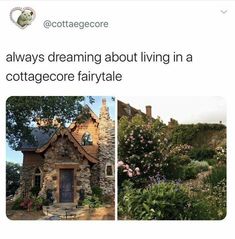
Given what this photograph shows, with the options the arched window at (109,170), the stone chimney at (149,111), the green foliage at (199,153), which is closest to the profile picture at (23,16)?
the stone chimney at (149,111)

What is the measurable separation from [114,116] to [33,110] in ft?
2.77

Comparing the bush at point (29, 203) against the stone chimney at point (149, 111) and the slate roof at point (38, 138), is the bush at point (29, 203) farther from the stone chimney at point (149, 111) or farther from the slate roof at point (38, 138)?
the stone chimney at point (149, 111)

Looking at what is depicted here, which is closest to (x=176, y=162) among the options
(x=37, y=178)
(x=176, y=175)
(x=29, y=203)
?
(x=176, y=175)

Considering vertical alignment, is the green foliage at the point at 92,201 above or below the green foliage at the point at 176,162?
below

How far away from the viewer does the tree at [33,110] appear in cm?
656

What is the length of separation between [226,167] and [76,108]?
63.8 inches

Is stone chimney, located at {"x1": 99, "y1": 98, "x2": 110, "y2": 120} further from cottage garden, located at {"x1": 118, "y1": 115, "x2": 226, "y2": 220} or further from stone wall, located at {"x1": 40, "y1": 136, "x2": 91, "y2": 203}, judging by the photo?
stone wall, located at {"x1": 40, "y1": 136, "x2": 91, "y2": 203}

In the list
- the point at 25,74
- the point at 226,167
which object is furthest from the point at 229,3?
the point at 25,74

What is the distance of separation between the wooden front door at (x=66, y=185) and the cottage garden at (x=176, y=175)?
1.65 ft

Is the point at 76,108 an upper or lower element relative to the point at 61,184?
upper

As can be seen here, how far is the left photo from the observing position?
6539 mm

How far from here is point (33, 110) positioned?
6641mm
